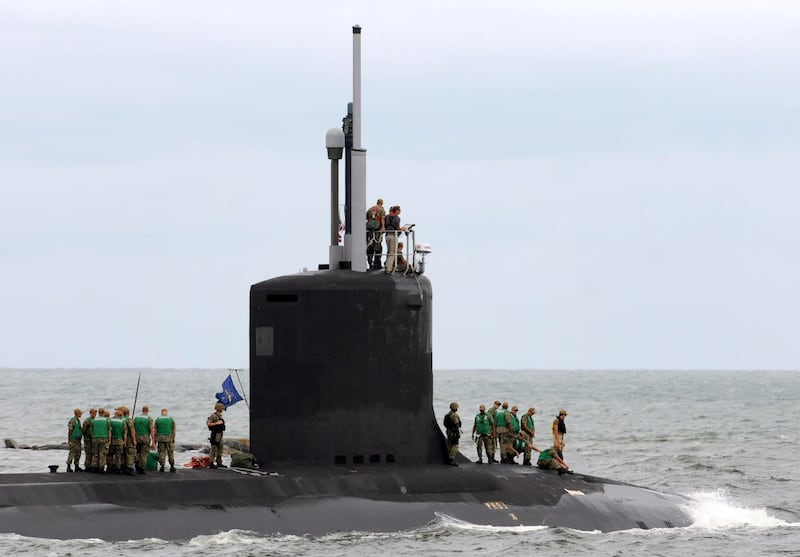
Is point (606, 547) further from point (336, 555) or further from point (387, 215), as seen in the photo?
point (387, 215)

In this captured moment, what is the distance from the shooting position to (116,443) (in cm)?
2331

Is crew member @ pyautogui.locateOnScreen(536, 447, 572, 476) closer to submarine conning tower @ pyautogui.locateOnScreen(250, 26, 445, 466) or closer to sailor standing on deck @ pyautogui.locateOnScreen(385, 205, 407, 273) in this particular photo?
submarine conning tower @ pyautogui.locateOnScreen(250, 26, 445, 466)

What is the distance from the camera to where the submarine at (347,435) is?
74.5ft

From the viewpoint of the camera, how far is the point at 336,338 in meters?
23.8

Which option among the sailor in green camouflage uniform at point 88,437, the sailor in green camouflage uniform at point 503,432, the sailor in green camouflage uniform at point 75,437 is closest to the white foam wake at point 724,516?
the sailor in green camouflage uniform at point 503,432

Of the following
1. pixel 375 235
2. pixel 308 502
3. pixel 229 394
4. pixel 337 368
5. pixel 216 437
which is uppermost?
pixel 375 235

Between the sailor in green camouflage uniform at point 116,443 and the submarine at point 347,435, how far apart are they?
1.74 ft

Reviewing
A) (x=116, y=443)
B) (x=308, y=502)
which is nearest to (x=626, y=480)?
(x=308, y=502)

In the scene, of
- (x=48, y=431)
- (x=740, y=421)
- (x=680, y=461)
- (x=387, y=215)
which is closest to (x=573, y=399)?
(x=740, y=421)

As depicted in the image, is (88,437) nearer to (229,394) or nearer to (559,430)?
(229,394)

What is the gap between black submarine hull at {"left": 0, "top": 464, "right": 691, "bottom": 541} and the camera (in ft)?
70.3

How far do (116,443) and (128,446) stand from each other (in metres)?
0.24

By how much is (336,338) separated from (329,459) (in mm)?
1928

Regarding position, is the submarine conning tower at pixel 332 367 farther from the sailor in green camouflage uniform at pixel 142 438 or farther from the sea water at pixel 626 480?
the sailor in green camouflage uniform at pixel 142 438
